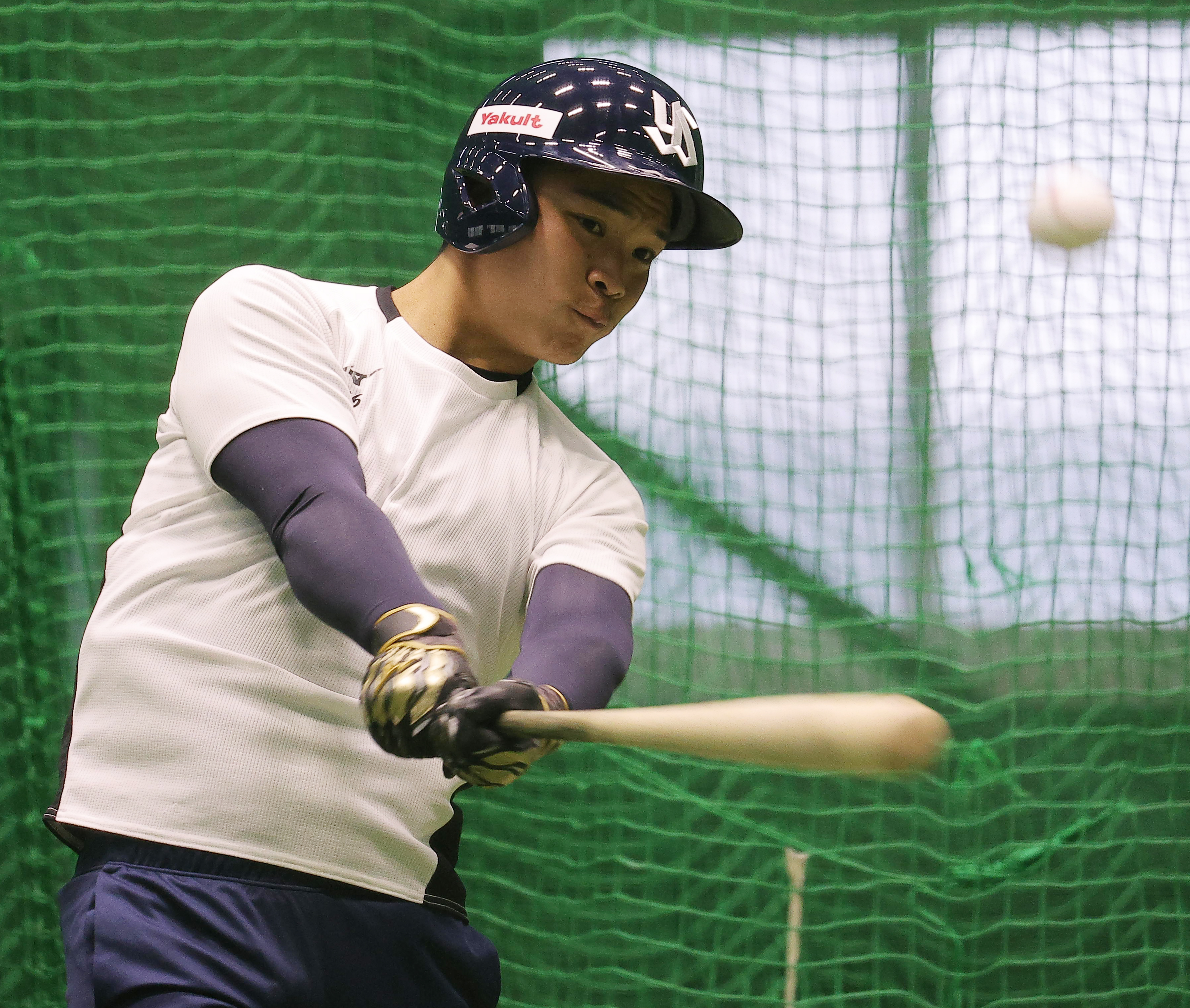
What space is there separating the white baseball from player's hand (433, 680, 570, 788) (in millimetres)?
1787

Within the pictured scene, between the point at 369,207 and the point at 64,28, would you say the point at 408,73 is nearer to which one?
the point at 369,207

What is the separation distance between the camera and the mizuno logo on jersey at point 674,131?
121 centimetres

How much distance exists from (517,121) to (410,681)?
1.99ft

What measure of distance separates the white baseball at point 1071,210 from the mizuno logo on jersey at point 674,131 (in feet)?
4.53

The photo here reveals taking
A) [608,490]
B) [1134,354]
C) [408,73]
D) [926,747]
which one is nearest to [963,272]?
[1134,354]

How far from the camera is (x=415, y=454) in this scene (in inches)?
45.9

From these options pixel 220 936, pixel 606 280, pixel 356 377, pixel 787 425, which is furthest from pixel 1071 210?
pixel 220 936

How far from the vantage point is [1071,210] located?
238 centimetres

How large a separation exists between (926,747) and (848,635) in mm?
1781

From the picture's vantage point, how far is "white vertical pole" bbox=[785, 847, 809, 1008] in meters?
2.18

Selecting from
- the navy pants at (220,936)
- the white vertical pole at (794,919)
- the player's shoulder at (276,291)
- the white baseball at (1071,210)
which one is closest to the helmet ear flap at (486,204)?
the player's shoulder at (276,291)

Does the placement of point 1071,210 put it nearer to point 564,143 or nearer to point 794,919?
point 794,919

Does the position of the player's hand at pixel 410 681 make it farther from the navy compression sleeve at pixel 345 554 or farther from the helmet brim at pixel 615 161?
the helmet brim at pixel 615 161

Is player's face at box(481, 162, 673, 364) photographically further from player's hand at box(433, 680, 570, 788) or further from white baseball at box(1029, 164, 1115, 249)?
white baseball at box(1029, 164, 1115, 249)
